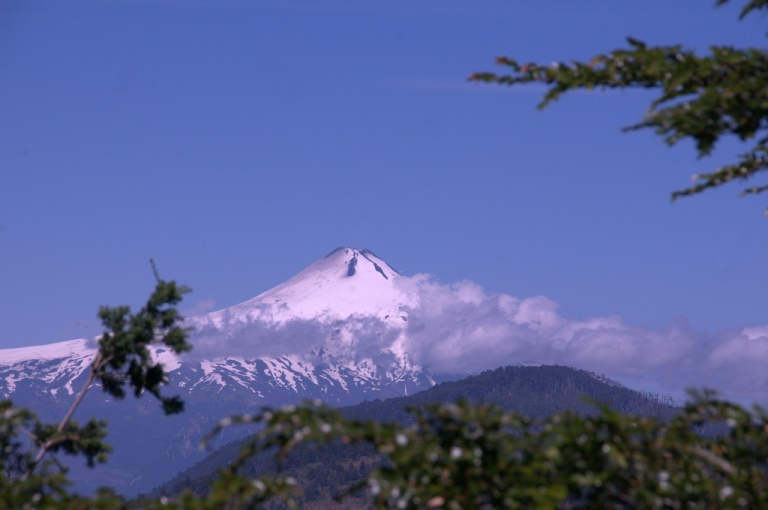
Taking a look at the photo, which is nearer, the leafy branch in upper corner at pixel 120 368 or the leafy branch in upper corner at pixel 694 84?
the leafy branch in upper corner at pixel 694 84

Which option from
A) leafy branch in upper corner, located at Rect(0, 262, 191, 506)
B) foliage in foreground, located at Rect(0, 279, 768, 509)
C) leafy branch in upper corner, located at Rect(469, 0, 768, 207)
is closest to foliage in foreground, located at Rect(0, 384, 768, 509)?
foliage in foreground, located at Rect(0, 279, 768, 509)

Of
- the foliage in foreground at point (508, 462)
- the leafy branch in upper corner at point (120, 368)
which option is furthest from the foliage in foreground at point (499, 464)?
the leafy branch in upper corner at point (120, 368)

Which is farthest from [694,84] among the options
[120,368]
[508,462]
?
[120,368]

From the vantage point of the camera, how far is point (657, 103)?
29.5ft

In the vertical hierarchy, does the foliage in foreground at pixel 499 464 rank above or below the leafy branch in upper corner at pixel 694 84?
below

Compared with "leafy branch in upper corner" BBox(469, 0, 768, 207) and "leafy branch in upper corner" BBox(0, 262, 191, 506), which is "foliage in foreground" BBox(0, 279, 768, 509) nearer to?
"leafy branch in upper corner" BBox(469, 0, 768, 207)

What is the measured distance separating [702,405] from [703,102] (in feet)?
9.35

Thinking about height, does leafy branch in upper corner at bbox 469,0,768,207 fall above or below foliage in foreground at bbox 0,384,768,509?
above

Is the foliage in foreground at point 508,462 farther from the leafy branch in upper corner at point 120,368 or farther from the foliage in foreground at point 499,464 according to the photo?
the leafy branch in upper corner at point 120,368

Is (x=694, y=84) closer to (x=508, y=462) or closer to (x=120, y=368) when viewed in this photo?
(x=508, y=462)

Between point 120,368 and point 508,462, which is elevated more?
point 120,368

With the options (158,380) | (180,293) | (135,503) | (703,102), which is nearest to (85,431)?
(158,380)

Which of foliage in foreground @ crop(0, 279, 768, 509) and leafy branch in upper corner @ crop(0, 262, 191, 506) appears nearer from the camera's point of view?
foliage in foreground @ crop(0, 279, 768, 509)

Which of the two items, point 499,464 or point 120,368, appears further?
point 120,368
